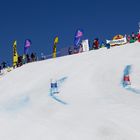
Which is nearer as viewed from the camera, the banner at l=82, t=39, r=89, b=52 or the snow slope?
the snow slope

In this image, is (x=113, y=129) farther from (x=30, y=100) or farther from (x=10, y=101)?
(x=10, y=101)

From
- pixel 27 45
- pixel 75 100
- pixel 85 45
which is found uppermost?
pixel 27 45

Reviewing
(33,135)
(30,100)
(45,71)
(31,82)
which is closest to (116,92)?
(30,100)

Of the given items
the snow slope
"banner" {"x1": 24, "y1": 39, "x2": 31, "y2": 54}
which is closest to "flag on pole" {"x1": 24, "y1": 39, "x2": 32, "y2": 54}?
"banner" {"x1": 24, "y1": 39, "x2": 31, "y2": 54}

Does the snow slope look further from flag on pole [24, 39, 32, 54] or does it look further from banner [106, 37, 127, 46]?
flag on pole [24, 39, 32, 54]

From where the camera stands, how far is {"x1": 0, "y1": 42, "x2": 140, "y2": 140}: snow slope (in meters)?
12.4

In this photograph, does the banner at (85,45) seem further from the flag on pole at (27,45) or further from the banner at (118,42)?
the flag on pole at (27,45)

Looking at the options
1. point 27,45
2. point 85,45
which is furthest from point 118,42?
point 27,45

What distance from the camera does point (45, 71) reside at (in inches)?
1009

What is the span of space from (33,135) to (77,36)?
18.9 meters

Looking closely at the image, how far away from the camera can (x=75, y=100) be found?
1686cm

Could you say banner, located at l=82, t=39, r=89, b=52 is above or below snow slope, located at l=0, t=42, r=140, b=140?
above

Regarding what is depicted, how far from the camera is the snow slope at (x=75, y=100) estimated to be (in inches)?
488

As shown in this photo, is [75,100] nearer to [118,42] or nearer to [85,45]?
[118,42]
